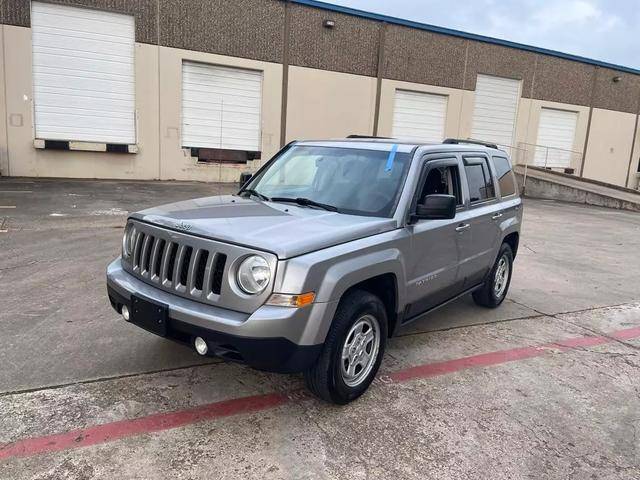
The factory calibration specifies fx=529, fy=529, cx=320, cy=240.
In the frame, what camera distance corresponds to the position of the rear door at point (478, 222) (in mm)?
5004

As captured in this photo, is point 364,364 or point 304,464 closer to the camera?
point 304,464

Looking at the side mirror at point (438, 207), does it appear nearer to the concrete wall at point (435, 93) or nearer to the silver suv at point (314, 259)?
the silver suv at point (314, 259)

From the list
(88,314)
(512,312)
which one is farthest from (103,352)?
(512,312)

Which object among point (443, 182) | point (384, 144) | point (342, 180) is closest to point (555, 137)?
point (443, 182)

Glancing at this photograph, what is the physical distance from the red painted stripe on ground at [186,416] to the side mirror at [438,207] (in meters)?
1.29

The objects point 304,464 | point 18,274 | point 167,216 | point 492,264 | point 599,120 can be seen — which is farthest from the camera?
point 599,120

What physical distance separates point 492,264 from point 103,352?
157 inches

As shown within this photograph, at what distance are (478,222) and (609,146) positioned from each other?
87.0 ft

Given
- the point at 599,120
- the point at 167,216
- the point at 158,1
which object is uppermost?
the point at 158,1

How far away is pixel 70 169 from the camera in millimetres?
16422

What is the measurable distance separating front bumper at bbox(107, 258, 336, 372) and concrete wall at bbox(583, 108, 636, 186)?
91.4 ft

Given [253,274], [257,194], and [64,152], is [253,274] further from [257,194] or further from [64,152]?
[64,152]

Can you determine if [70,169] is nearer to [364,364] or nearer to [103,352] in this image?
[103,352]

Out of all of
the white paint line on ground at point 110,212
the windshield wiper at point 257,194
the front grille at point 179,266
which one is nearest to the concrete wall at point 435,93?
the white paint line on ground at point 110,212
